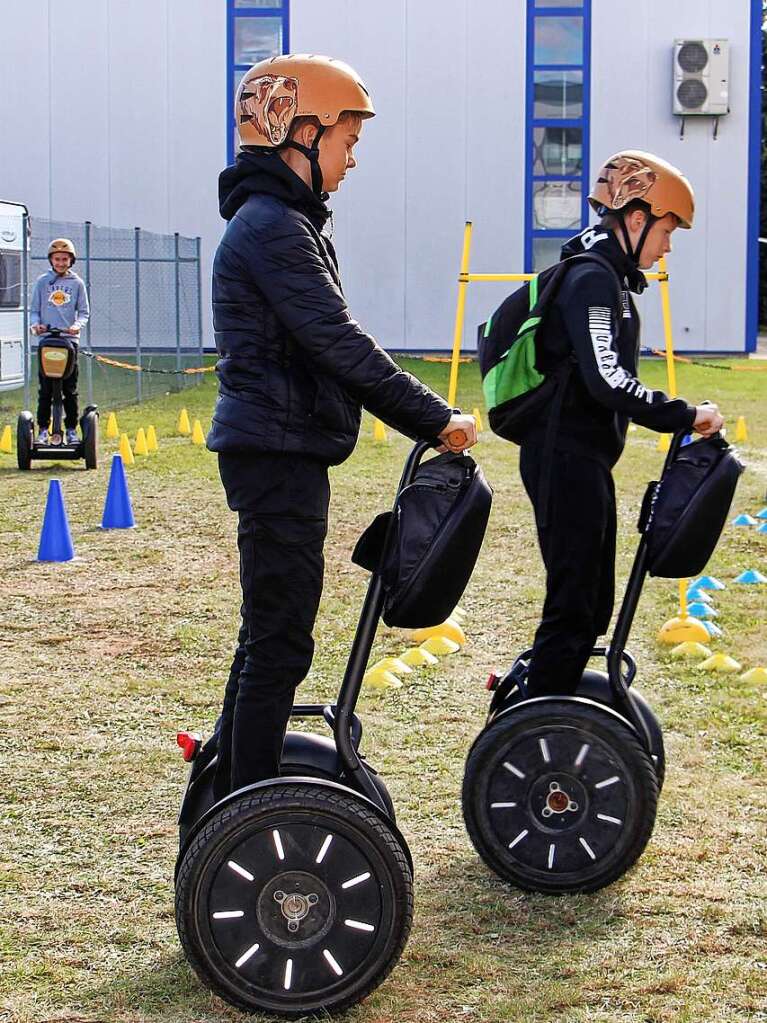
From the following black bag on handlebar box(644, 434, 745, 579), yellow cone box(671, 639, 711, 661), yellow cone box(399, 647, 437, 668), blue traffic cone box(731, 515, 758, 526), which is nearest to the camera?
black bag on handlebar box(644, 434, 745, 579)

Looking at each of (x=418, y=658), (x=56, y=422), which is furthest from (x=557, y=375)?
(x=56, y=422)

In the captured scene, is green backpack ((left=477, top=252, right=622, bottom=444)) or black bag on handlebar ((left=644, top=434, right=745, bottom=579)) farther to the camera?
green backpack ((left=477, top=252, right=622, bottom=444))

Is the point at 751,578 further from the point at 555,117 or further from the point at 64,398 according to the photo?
the point at 555,117

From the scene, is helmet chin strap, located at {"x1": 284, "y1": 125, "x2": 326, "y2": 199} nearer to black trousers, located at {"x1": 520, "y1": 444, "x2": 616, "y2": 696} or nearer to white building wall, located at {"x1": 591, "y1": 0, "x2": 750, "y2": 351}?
black trousers, located at {"x1": 520, "y1": 444, "x2": 616, "y2": 696}

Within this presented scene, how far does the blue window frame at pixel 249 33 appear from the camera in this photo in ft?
95.5

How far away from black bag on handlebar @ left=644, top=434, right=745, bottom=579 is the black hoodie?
11cm

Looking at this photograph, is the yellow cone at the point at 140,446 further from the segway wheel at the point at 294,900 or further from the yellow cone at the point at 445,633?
the segway wheel at the point at 294,900

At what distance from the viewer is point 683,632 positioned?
707cm

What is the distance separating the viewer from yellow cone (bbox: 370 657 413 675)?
21.3 ft

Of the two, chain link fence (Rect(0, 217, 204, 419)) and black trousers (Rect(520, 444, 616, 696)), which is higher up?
chain link fence (Rect(0, 217, 204, 419))

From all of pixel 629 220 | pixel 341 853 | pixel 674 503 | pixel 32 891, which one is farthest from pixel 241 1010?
pixel 629 220

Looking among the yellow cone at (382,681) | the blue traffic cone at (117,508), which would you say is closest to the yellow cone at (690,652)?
the yellow cone at (382,681)

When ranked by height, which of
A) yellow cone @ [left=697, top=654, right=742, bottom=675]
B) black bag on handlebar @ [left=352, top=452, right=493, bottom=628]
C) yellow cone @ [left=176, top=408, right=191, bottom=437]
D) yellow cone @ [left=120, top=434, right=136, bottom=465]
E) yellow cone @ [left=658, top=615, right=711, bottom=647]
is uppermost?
black bag on handlebar @ [left=352, top=452, right=493, bottom=628]

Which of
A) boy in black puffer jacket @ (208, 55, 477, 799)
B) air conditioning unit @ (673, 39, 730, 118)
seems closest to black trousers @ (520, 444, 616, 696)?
boy in black puffer jacket @ (208, 55, 477, 799)
